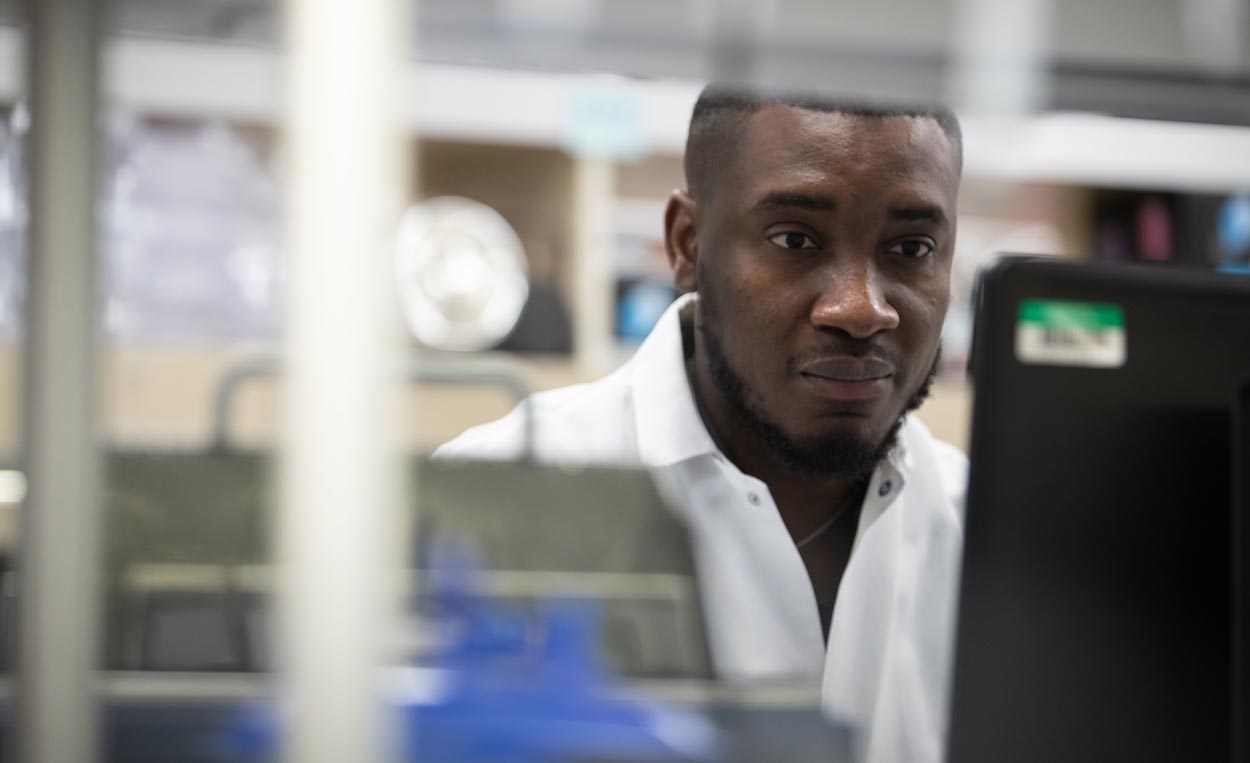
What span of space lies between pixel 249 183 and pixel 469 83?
53 centimetres

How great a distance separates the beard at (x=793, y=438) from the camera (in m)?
0.75

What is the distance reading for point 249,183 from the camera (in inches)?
86.0

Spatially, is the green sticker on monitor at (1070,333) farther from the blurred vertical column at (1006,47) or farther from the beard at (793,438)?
the blurred vertical column at (1006,47)

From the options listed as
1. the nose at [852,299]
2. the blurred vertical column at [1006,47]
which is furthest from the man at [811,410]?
the blurred vertical column at [1006,47]

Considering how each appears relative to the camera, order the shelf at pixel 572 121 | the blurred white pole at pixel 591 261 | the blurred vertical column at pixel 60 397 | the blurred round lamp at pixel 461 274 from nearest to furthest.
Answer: the blurred vertical column at pixel 60 397 → the shelf at pixel 572 121 → the blurred round lamp at pixel 461 274 → the blurred white pole at pixel 591 261

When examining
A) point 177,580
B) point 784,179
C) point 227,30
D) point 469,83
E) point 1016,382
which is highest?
point 469,83

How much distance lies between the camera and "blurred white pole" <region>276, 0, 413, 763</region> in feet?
2.03

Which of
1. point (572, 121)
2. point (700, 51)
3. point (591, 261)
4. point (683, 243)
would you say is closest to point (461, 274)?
point (591, 261)

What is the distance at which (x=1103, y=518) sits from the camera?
2.09ft

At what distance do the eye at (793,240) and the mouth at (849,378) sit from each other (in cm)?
7

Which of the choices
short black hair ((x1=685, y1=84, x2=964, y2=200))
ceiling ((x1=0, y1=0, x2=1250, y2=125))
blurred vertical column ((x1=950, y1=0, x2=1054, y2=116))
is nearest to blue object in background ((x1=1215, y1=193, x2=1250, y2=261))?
blurred vertical column ((x1=950, y1=0, x2=1054, y2=116))

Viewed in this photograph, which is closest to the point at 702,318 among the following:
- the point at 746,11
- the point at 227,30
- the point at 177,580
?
the point at 177,580

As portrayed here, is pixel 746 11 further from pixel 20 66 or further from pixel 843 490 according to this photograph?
pixel 20 66

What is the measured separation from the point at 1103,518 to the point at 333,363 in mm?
393
